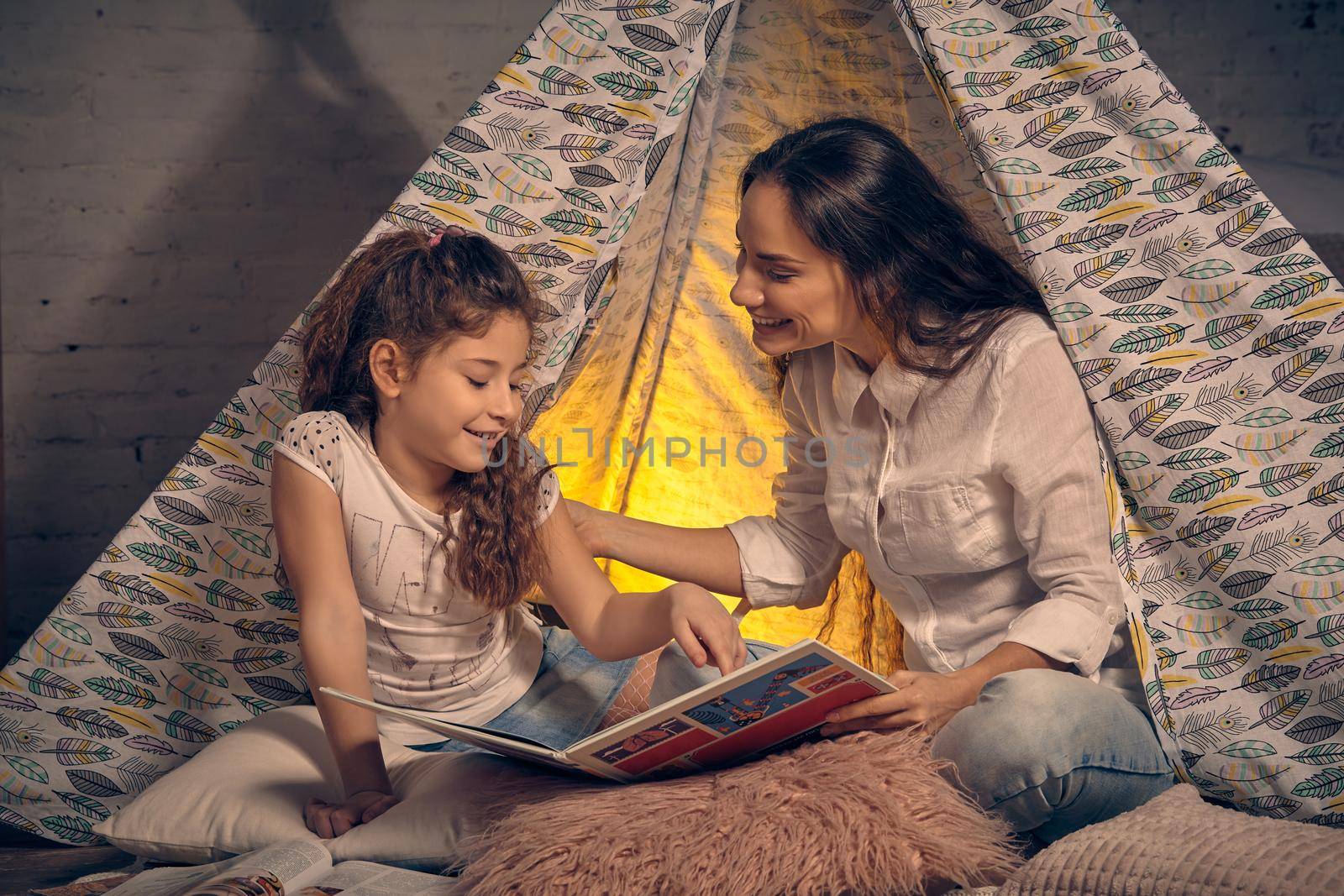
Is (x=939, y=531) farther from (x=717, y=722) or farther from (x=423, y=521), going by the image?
(x=423, y=521)

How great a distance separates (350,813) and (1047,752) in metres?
0.65

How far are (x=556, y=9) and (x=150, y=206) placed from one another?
3.86 feet

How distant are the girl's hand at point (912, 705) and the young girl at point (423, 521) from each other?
0.41ft

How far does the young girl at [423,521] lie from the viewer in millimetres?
1104

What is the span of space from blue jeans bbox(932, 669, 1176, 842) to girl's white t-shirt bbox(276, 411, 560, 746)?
51 cm

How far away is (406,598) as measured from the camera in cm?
121

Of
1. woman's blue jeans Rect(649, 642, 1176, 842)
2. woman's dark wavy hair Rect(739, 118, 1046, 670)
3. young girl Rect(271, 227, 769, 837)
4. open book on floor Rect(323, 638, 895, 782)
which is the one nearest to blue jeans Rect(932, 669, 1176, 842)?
woman's blue jeans Rect(649, 642, 1176, 842)

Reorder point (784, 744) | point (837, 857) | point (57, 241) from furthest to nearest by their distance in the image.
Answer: point (57, 241) < point (784, 744) < point (837, 857)

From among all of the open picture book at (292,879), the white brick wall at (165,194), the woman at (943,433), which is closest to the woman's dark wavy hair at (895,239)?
the woman at (943,433)

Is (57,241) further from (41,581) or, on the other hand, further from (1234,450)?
(1234,450)

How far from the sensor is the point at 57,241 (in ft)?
6.98

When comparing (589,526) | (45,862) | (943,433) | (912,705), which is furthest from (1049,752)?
(45,862)

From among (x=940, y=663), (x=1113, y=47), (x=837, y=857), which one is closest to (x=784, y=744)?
(x=837, y=857)

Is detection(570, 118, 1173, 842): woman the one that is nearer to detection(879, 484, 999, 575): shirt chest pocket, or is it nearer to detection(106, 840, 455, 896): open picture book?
detection(879, 484, 999, 575): shirt chest pocket
